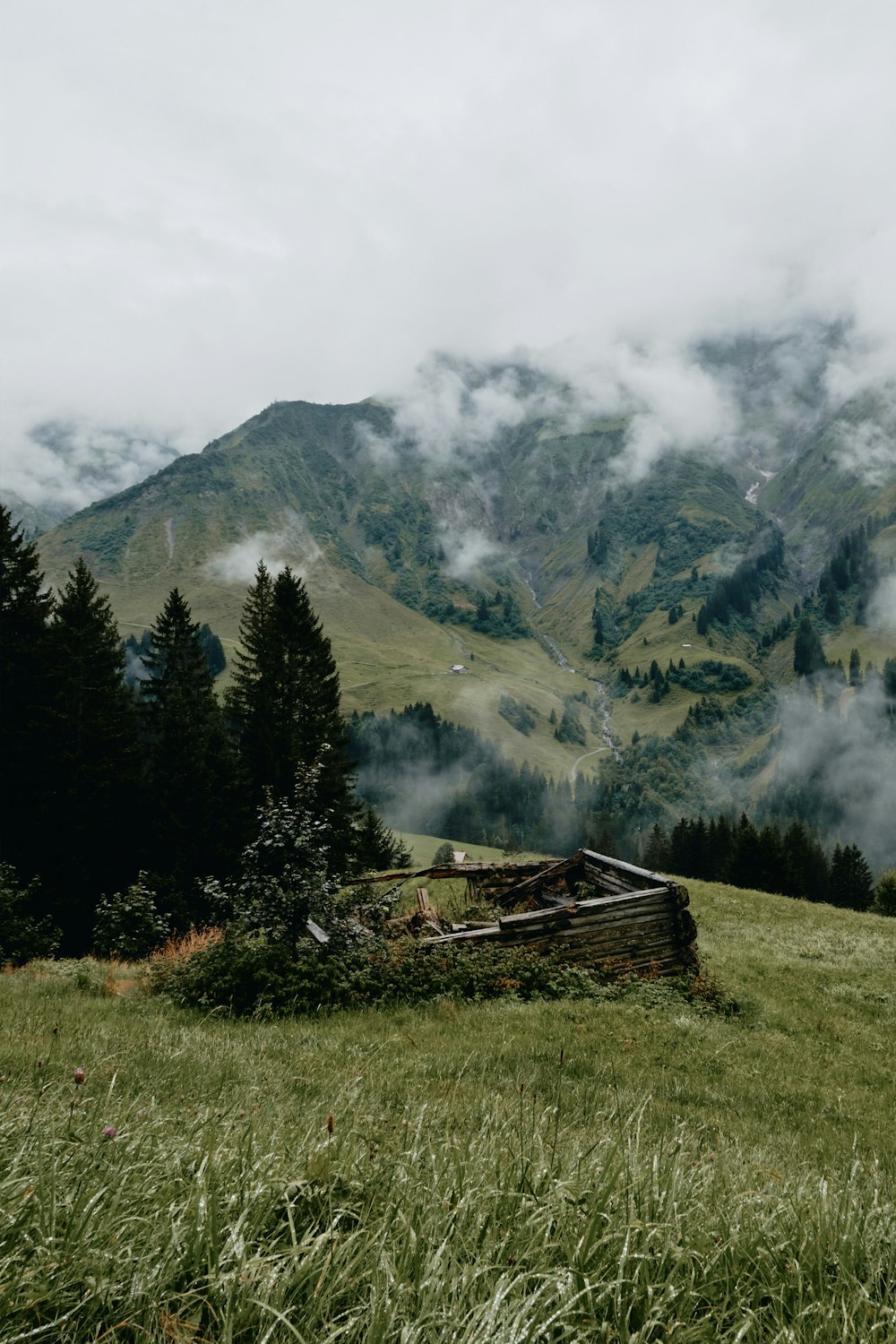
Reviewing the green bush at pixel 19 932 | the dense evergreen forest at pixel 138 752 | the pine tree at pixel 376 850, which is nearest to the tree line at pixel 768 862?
the pine tree at pixel 376 850

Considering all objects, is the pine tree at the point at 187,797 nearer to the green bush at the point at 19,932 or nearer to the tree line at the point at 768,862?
the green bush at the point at 19,932

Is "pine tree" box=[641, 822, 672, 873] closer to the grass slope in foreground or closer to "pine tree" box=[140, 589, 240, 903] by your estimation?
"pine tree" box=[140, 589, 240, 903]

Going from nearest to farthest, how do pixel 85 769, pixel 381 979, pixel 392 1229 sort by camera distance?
pixel 392 1229 < pixel 381 979 < pixel 85 769

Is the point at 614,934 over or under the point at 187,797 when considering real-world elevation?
over

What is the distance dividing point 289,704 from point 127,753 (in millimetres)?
11637

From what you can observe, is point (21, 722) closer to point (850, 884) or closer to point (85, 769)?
point (85, 769)

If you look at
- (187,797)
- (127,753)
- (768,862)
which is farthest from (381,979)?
(768,862)

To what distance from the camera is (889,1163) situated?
6480mm

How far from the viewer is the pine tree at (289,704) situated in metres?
43.7

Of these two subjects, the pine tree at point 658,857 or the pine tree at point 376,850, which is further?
the pine tree at point 658,857

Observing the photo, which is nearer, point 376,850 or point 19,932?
point 19,932

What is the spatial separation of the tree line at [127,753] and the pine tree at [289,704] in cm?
11

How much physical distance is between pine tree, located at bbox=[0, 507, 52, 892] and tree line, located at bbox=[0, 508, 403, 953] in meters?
0.06

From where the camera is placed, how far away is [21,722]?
3366 cm
